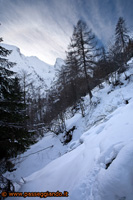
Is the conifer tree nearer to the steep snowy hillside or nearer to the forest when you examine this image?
the forest

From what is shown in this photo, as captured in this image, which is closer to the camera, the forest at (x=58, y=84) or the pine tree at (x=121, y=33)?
the forest at (x=58, y=84)

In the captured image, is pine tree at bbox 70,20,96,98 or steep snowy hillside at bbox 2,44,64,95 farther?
steep snowy hillside at bbox 2,44,64,95

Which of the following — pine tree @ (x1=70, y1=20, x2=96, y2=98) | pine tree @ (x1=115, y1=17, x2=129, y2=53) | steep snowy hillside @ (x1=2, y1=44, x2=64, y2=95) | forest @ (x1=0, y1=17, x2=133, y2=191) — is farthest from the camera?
steep snowy hillside @ (x1=2, y1=44, x2=64, y2=95)

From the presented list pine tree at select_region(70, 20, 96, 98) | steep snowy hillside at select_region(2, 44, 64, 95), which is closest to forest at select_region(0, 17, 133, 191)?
pine tree at select_region(70, 20, 96, 98)

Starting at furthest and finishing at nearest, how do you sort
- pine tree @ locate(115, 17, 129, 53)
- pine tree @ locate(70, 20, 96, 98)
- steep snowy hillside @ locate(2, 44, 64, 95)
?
steep snowy hillside @ locate(2, 44, 64, 95) → pine tree @ locate(115, 17, 129, 53) → pine tree @ locate(70, 20, 96, 98)

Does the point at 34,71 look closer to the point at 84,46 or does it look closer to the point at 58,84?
the point at 58,84

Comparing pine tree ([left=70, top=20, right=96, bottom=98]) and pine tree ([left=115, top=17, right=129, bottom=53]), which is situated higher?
pine tree ([left=115, top=17, right=129, bottom=53])

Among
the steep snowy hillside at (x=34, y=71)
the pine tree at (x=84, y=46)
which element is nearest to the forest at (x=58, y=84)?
the pine tree at (x=84, y=46)

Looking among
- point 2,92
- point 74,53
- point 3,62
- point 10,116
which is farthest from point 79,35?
point 10,116

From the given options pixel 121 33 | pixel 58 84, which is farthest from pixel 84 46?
pixel 121 33

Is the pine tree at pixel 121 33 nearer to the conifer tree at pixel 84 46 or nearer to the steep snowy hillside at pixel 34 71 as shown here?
the conifer tree at pixel 84 46

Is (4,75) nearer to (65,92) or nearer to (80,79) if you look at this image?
(80,79)

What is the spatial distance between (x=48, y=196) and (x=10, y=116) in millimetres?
3524

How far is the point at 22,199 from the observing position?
2.29m
